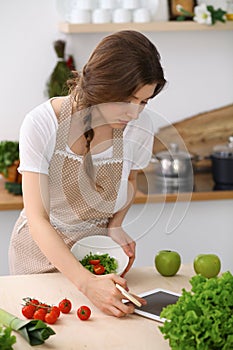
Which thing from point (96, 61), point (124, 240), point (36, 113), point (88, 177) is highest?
point (96, 61)

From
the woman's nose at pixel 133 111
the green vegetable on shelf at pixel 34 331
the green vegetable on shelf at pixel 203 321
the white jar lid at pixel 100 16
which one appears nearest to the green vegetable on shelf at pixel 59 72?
the white jar lid at pixel 100 16

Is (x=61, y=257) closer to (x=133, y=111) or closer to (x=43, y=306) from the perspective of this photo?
(x=43, y=306)

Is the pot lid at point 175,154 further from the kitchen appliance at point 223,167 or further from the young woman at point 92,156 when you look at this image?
the young woman at point 92,156

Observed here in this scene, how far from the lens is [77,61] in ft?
12.4

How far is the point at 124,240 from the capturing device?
7.48ft

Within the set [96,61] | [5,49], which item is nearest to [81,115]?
[96,61]

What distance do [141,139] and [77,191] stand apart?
0.25 meters

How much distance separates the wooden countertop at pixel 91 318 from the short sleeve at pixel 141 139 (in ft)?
1.13

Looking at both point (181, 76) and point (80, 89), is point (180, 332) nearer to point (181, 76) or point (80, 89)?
point (80, 89)

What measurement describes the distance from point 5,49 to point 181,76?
3.04 feet

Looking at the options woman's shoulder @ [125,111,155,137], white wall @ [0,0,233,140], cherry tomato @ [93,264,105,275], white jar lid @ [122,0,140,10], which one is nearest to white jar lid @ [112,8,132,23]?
white jar lid @ [122,0,140,10]

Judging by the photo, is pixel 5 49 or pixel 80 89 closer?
pixel 80 89

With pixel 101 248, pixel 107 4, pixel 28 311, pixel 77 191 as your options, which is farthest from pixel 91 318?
pixel 107 4

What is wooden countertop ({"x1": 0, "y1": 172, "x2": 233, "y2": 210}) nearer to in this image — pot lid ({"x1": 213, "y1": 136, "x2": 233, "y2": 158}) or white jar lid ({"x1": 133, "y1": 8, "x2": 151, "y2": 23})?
pot lid ({"x1": 213, "y1": 136, "x2": 233, "y2": 158})
